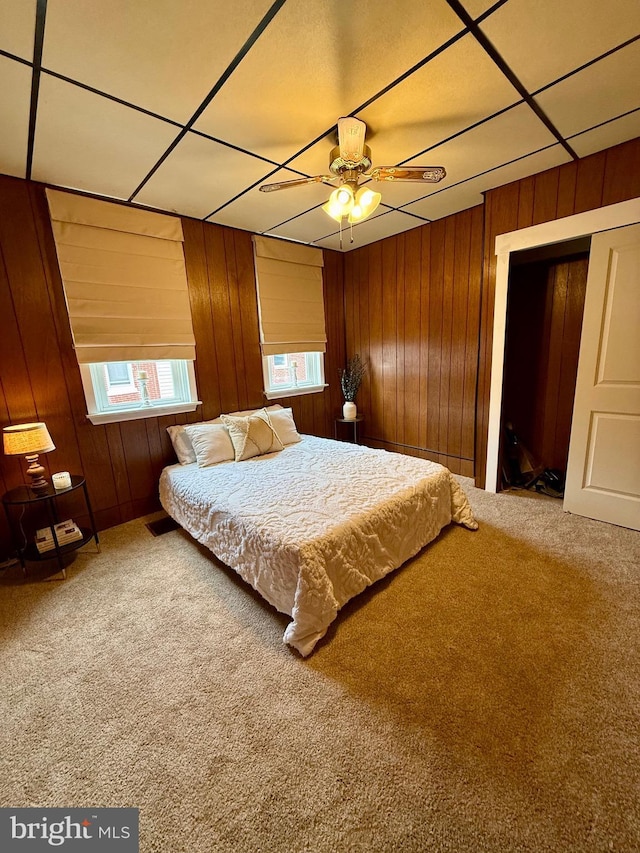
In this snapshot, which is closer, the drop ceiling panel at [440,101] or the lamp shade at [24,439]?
the drop ceiling panel at [440,101]

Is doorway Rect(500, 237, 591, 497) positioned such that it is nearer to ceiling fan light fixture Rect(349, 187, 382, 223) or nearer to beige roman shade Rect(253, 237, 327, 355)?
ceiling fan light fixture Rect(349, 187, 382, 223)

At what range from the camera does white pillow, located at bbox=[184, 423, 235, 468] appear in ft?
9.46

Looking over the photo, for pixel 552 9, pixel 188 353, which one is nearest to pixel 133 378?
pixel 188 353

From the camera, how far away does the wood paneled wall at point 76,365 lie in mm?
2363

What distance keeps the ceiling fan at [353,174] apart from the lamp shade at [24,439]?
207 cm

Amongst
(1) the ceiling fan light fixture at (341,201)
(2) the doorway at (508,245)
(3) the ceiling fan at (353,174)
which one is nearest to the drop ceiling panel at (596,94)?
(2) the doorway at (508,245)

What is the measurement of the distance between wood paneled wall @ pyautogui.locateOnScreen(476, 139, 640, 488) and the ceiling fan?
134 centimetres

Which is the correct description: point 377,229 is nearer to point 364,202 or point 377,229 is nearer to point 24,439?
point 364,202

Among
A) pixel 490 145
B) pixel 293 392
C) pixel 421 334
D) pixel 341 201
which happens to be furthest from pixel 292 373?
pixel 490 145

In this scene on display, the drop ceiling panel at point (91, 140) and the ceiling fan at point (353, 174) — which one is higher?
the drop ceiling panel at point (91, 140)

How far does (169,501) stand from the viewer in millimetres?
2848

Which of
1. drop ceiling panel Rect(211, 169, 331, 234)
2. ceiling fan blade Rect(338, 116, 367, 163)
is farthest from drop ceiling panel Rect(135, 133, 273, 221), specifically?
ceiling fan blade Rect(338, 116, 367, 163)

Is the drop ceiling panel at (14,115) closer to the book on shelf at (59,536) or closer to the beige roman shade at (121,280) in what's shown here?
the beige roman shade at (121,280)

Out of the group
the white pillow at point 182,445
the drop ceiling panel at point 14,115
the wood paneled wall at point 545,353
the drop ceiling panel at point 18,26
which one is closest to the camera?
the drop ceiling panel at point 18,26
